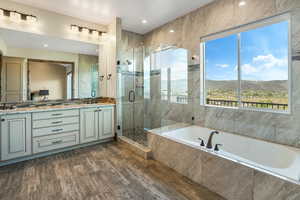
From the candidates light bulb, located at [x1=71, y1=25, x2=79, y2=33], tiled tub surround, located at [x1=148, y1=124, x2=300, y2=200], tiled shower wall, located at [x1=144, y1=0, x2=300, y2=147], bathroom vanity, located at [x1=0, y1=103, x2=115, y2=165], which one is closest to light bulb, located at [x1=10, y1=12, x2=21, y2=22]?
light bulb, located at [x1=71, y1=25, x2=79, y2=33]

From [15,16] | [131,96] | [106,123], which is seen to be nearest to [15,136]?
[106,123]

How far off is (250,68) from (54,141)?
148 inches

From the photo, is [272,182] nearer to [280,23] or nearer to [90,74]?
[280,23]

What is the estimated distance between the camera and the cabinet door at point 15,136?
2398mm

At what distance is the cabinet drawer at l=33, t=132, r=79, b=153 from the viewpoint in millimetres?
2707

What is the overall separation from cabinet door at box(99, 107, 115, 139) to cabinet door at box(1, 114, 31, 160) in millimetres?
1294

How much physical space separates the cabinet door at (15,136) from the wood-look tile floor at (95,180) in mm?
202

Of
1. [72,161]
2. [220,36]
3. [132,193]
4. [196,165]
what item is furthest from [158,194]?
[220,36]

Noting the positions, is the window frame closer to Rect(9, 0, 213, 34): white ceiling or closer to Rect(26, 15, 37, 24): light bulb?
Rect(9, 0, 213, 34): white ceiling

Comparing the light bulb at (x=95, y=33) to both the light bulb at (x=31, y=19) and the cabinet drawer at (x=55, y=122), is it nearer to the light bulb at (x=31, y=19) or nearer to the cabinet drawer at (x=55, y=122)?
the light bulb at (x=31, y=19)

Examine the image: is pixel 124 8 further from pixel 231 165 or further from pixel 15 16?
pixel 231 165

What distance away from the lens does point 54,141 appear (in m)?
2.87

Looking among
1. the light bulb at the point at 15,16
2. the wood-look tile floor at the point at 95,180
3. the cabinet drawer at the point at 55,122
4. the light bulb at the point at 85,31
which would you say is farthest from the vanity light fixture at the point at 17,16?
the wood-look tile floor at the point at 95,180

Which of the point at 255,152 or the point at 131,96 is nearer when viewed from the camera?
the point at 255,152
